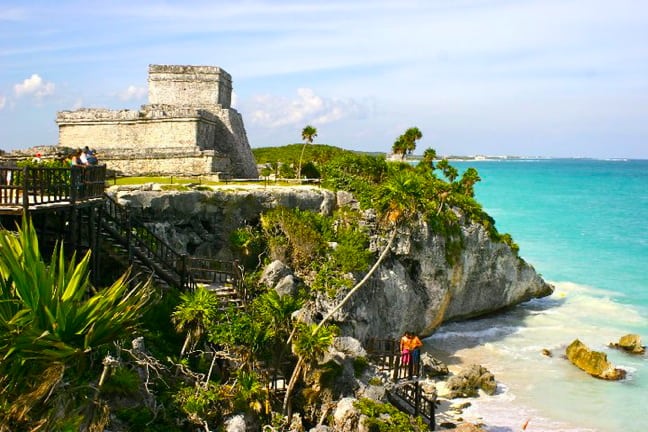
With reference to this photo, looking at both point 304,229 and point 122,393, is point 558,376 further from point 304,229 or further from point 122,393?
point 122,393

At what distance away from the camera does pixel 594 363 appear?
25.2 meters

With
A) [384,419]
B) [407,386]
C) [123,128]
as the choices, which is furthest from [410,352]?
[123,128]

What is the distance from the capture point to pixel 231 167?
1270 inches

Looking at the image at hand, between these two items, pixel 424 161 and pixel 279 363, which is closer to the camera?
pixel 279 363

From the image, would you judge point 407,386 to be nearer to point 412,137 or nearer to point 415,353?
point 415,353

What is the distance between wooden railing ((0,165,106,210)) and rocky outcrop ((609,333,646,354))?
78.9ft

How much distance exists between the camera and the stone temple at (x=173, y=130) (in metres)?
28.7

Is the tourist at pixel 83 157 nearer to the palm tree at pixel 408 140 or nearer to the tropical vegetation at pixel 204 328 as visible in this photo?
the tropical vegetation at pixel 204 328

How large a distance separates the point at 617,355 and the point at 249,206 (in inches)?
703

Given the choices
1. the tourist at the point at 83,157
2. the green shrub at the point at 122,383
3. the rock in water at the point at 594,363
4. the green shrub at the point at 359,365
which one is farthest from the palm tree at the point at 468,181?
the green shrub at the point at 122,383

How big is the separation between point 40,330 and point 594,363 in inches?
884

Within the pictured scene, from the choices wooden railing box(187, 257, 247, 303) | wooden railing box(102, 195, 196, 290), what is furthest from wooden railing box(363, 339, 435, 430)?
wooden railing box(102, 195, 196, 290)

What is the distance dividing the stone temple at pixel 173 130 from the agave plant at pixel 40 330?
1865 centimetres

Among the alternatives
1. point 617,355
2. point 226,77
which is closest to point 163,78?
point 226,77
